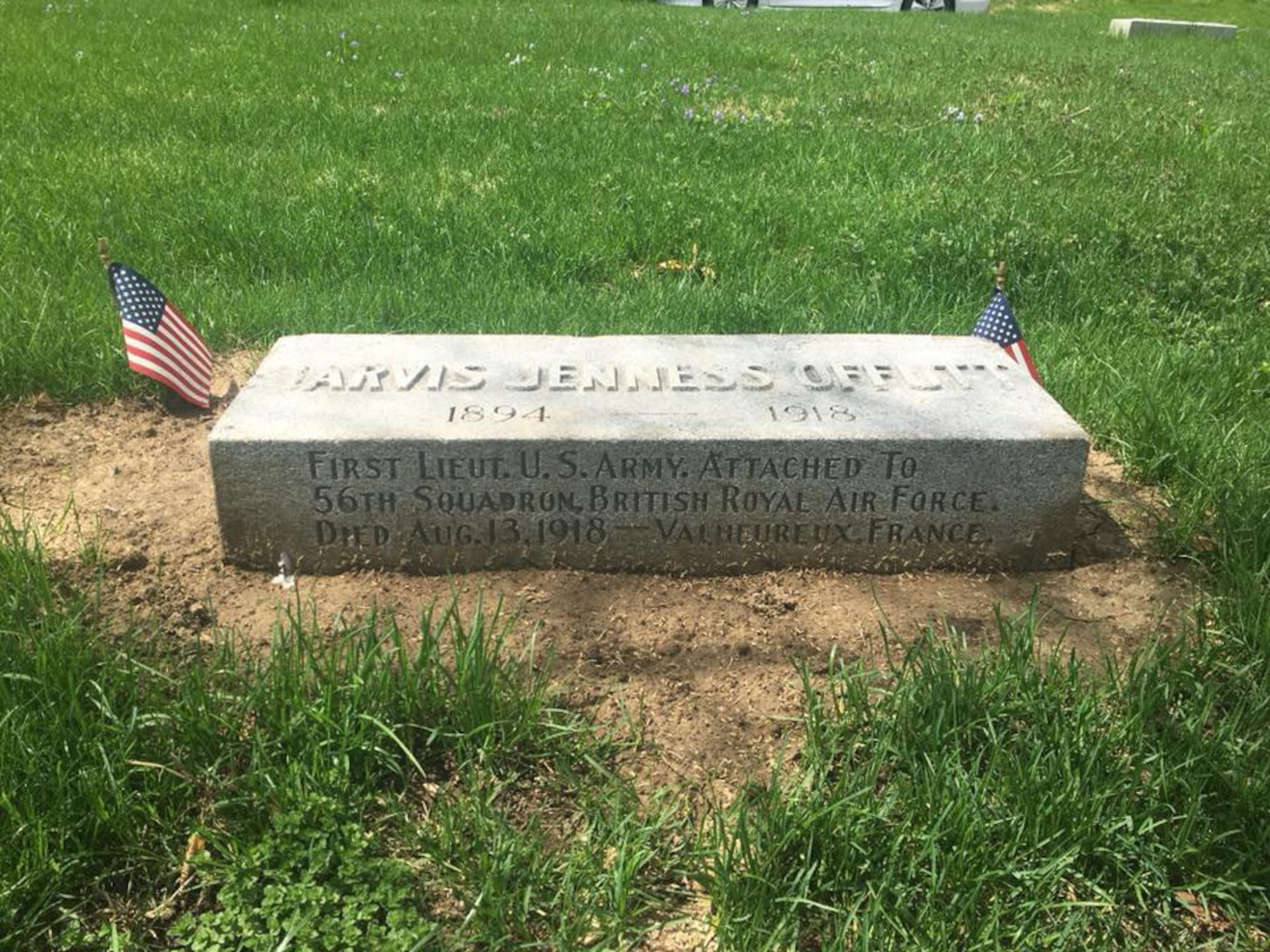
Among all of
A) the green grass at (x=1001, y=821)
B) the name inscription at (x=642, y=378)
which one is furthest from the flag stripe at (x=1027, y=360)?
the green grass at (x=1001, y=821)

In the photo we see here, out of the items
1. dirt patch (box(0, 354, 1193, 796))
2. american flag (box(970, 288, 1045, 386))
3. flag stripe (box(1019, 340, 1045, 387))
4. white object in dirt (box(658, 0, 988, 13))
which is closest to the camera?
dirt patch (box(0, 354, 1193, 796))

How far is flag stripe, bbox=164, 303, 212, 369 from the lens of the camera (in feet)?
12.5

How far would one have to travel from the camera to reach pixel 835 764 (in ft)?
7.94

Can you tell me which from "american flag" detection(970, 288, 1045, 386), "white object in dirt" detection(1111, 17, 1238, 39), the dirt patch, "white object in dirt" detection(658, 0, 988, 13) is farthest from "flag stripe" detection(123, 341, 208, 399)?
"white object in dirt" detection(658, 0, 988, 13)

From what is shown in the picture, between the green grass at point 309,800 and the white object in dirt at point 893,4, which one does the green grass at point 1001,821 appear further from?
the white object in dirt at point 893,4

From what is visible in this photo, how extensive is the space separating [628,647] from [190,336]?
2.12 metres

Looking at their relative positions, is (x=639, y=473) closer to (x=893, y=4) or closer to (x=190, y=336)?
(x=190, y=336)

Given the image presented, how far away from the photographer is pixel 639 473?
2.96 m

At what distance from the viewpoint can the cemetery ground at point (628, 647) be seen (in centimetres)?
206

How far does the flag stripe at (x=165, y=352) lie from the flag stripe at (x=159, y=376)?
0.04 meters

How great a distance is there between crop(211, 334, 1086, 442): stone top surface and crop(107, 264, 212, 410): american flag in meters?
0.48

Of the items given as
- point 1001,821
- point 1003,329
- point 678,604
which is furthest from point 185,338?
point 1001,821

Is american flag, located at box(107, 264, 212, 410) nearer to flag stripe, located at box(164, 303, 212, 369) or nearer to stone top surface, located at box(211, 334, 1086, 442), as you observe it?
flag stripe, located at box(164, 303, 212, 369)

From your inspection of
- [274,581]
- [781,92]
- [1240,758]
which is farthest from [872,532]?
[781,92]
